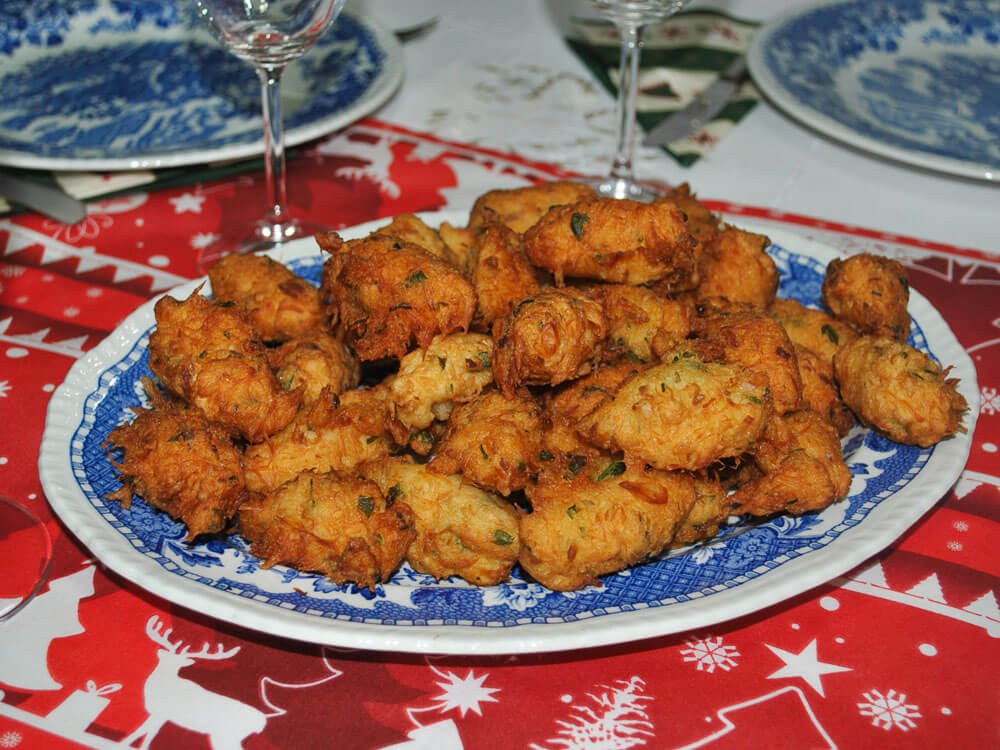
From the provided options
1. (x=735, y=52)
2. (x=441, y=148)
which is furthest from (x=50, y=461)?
(x=735, y=52)

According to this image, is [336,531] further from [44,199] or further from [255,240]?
[44,199]

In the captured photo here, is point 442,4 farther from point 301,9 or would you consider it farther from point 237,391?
point 237,391

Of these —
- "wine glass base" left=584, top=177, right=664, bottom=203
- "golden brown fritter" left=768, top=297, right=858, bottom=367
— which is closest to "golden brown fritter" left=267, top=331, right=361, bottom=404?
"golden brown fritter" left=768, top=297, right=858, bottom=367

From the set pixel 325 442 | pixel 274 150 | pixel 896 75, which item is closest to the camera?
pixel 325 442

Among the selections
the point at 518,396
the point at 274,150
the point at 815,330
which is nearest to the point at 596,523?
the point at 518,396

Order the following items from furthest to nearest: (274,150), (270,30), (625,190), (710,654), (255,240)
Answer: (625,190)
(255,240)
(274,150)
(270,30)
(710,654)

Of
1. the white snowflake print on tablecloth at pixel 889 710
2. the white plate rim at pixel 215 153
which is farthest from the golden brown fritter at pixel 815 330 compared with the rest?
the white plate rim at pixel 215 153
